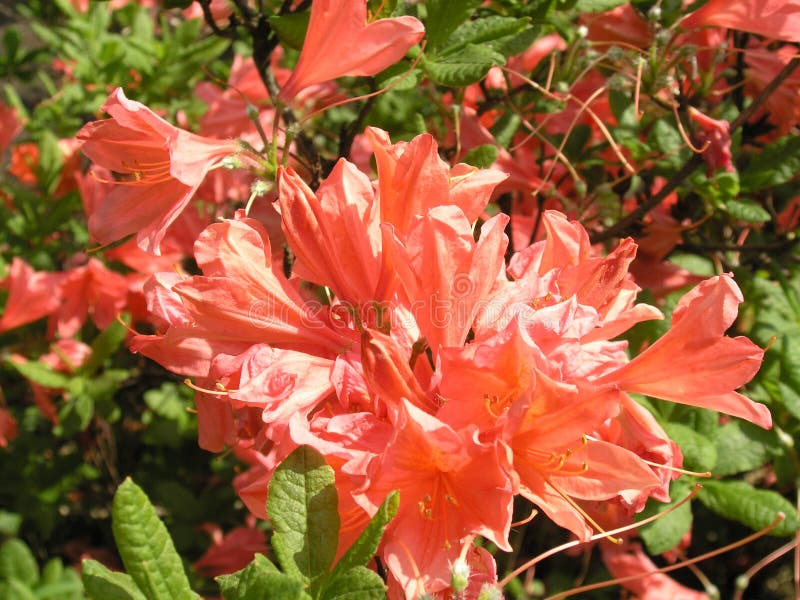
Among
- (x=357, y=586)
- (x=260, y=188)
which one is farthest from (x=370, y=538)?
(x=260, y=188)

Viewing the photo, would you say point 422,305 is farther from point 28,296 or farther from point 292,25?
point 28,296

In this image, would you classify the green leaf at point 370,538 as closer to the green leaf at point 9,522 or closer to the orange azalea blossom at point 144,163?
the orange azalea blossom at point 144,163

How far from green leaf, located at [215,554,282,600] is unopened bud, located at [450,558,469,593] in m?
0.18

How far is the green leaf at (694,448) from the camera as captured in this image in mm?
1463

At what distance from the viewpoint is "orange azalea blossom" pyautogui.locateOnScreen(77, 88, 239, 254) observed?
113cm

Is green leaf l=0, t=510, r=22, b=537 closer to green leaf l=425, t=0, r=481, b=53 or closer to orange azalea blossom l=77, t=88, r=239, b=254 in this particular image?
orange azalea blossom l=77, t=88, r=239, b=254

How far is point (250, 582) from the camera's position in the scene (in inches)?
33.1

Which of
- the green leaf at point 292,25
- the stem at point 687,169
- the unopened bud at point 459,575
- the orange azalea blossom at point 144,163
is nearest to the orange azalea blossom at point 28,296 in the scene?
the orange azalea blossom at point 144,163

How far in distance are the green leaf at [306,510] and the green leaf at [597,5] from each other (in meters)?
1.05

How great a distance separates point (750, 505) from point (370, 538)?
40.9 inches

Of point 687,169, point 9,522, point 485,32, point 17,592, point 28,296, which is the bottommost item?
point 9,522

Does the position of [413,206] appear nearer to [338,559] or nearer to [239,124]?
[338,559]

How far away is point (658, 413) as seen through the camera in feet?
5.09

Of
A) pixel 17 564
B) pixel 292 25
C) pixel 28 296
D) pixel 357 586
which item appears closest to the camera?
pixel 357 586
